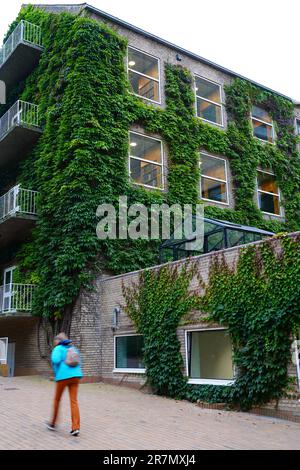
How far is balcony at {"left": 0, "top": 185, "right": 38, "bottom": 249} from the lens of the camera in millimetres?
18031

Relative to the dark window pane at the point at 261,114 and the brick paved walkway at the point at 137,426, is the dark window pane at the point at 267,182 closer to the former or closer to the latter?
the dark window pane at the point at 261,114

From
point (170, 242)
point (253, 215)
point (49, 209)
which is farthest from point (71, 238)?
point (253, 215)

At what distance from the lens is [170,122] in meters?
20.2

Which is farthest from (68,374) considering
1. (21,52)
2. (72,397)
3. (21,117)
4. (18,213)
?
(21,52)

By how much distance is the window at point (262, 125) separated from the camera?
24.3 m

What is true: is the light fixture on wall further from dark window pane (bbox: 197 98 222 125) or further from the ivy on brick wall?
dark window pane (bbox: 197 98 222 125)

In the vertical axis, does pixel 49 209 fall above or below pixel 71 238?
above

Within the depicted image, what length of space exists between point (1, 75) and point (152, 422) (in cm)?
1935

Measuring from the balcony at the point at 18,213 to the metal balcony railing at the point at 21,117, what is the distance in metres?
2.81

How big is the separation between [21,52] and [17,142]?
4.17m

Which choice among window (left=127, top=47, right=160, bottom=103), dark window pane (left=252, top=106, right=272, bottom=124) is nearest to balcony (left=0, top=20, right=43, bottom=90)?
window (left=127, top=47, right=160, bottom=103)

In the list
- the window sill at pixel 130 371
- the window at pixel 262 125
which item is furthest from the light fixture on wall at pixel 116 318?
the window at pixel 262 125

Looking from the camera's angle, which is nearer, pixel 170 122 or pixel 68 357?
pixel 68 357
